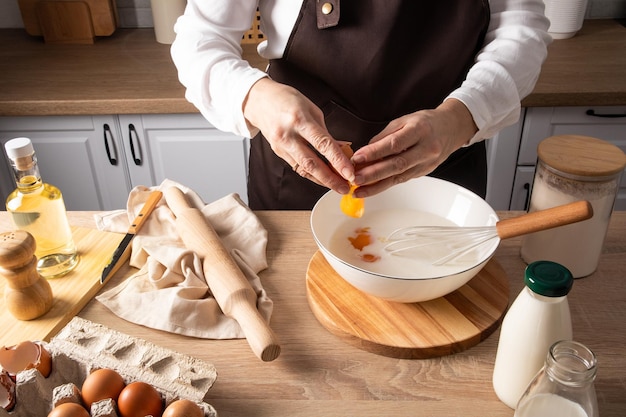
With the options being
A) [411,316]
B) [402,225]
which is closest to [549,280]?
[411,316]

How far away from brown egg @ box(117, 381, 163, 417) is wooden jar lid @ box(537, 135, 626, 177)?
1.95ft

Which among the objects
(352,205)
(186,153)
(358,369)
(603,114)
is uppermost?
(352,205)

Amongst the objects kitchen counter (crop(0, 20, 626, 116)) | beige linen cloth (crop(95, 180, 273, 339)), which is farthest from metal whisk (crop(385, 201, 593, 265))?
kitchen counter (crop(0, 20, 626, 116))

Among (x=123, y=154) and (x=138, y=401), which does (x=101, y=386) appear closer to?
(x=138, y=401)

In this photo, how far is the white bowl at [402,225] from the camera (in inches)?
30.5

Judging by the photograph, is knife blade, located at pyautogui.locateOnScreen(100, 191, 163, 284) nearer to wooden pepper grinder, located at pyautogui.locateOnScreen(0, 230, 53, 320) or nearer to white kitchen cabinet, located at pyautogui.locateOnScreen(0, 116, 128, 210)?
wooden pepper grinder, located at pyautogui.locateOnScreen(0, 230, 53, 320)

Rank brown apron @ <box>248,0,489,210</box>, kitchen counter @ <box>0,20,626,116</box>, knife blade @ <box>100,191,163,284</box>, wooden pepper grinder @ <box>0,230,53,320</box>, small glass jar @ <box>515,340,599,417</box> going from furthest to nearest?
kitchen counter @ <box>0,20,626,116</box> → brown apron @ <box>248,0,489,210</box> → knife blade @ <box>100,191,163,284</box> → wooden pepper grinder @ <box>0,230,53,320</box> → small glass jar @ <box>515,340,599,417</box>

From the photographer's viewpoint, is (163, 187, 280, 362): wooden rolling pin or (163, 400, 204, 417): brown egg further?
(163, 187, 280, 362): wooden rolling pin

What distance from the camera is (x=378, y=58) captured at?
42.9 inches

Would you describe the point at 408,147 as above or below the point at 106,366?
above

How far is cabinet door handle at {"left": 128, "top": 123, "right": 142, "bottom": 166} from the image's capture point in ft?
5.67

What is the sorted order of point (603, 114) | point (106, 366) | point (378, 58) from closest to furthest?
point (106, 366) → point (378, 58) → point (603, 114)

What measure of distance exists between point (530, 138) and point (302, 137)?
1.11 meters

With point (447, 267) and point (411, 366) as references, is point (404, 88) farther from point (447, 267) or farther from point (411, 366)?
point (411, 366)
